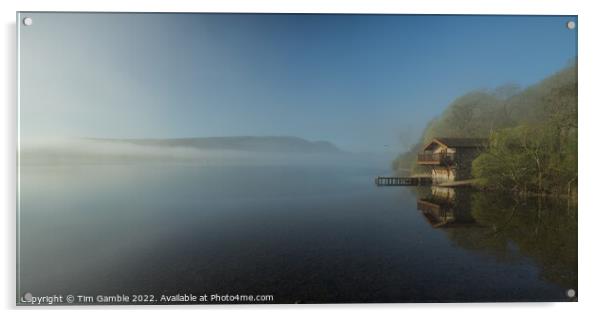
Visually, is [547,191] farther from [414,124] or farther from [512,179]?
[414,124]

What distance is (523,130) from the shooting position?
235cm

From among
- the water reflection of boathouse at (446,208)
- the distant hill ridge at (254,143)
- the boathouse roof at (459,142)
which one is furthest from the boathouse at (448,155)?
the distant hill ridge at (254,143)

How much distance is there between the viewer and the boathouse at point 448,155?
2359 mm

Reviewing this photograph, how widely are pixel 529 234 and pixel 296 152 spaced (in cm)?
229

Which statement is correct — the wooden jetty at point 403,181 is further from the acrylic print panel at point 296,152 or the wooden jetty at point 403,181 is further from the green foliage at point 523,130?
the green foliage at point 523,130

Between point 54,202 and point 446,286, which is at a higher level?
point 54,202

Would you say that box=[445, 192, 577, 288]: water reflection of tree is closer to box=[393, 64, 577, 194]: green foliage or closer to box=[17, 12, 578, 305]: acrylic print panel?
box=[17, 12, 578, 305]: acrylic print panel

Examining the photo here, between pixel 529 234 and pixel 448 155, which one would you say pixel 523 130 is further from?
pixel 529 234

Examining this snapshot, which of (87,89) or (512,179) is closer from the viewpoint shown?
(87,89)

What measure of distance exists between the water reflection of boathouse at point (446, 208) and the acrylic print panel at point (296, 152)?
0.05ft

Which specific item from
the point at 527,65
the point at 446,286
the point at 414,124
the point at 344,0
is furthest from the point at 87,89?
the point at 527,65

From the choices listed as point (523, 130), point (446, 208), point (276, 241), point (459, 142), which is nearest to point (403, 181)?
point (446, 208)

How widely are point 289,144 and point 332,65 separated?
0.87m

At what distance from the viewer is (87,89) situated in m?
2.29
